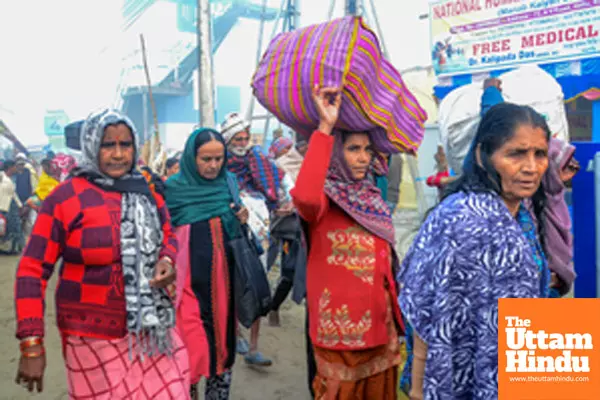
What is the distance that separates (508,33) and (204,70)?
16.7ft

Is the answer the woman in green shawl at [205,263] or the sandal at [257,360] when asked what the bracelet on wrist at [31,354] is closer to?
the woman in green shawl at [205,263]

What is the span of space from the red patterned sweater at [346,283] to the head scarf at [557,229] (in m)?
0.73

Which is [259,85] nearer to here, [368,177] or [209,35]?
[368,177]

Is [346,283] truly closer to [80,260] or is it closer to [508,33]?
[80,260]

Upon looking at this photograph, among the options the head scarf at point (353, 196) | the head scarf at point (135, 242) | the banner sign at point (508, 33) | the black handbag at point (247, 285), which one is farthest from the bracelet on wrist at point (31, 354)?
the banner sign at point (508, 33)

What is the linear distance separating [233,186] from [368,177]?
135cm

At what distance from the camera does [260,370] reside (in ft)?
15.6

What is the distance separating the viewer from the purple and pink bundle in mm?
2324

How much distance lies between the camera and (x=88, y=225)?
2.43 meters

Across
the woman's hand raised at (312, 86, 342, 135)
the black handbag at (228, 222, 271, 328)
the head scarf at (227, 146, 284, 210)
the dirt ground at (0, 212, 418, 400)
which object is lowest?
the dirt ground at (0, 212, 418, 400)

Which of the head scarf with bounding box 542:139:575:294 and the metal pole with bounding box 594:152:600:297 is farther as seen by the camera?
the metal pole with bounding box 594:152:600:297

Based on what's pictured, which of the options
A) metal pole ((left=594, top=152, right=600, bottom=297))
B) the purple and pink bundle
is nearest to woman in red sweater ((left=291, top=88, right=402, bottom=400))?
the purple and pink bundle

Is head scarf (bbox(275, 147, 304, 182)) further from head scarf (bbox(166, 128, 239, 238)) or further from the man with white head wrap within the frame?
head scarf (bbox(166, 128, 239, 238))

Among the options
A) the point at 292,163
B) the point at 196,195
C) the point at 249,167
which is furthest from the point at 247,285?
the point at 292,163
